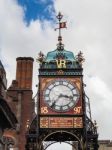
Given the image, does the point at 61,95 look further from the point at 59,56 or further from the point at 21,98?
the point at 21,98

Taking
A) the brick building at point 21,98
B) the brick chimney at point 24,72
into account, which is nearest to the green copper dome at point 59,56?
the brick building at point 21,98

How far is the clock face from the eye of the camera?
29.3 meters

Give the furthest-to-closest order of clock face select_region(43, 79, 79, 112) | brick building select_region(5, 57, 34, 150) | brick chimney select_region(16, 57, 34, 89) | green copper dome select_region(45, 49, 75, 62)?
1. brick chimney select_region(16, 57, 34, 89)
2. brick building select_region(5, 57, 34, 150)
3. green copper dome select_region(45, 49, 75, 62)
4. clock face select_region(43, 79, 79, 112)

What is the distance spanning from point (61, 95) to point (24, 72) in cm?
2835

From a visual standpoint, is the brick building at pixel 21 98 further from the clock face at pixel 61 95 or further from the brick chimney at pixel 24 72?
the clock face at pixel 61 95

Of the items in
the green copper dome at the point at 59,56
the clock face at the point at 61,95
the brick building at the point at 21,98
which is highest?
the brick building at the point at 21,98

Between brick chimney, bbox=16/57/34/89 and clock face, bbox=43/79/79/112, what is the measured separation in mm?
26804

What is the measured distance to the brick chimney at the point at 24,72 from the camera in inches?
2228

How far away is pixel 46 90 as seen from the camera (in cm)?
2959

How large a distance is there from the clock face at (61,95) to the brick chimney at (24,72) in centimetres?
2680

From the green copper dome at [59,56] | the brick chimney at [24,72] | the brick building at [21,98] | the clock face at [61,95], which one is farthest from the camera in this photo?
the brick chimney at [24,72]

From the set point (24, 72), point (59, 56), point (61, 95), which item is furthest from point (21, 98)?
point (61, 95)

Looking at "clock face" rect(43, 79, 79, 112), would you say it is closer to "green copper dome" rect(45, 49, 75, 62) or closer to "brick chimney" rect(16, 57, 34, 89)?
"green copper dome" rect(45, 49, 75, 62)

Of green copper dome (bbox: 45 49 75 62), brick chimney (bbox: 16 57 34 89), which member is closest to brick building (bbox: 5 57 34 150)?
brick chimney (bbox: 16 57 34 89)
